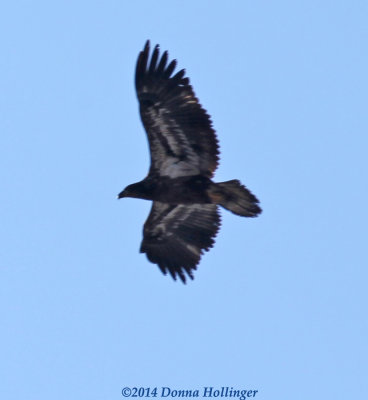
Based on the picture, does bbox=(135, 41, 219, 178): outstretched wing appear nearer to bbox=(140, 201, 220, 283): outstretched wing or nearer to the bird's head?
the bird's head

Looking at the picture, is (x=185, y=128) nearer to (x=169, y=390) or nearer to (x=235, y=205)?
(x=235, y=205)

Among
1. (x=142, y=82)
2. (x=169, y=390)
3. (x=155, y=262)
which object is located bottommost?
(x=169, y=390)

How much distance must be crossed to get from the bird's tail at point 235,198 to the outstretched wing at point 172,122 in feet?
1.05

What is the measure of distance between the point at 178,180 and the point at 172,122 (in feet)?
3.49

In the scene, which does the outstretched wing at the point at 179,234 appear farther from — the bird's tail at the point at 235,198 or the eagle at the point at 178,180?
the bird's tail at the point at 235,198

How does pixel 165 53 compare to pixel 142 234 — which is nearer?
pixel 165 53

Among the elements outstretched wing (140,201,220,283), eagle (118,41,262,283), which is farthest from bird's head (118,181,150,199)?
outstretched wing (140,201,220,283)

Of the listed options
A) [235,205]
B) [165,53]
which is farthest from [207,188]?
[165,53]

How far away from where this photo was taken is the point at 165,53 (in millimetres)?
29609

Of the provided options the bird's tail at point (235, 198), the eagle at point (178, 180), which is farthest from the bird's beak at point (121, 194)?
the bird's tail at point (235, 198)

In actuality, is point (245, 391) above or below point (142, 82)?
below

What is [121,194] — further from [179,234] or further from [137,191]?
[179,234]

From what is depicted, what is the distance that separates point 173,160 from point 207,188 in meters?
0.75

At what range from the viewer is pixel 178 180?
30547mm
